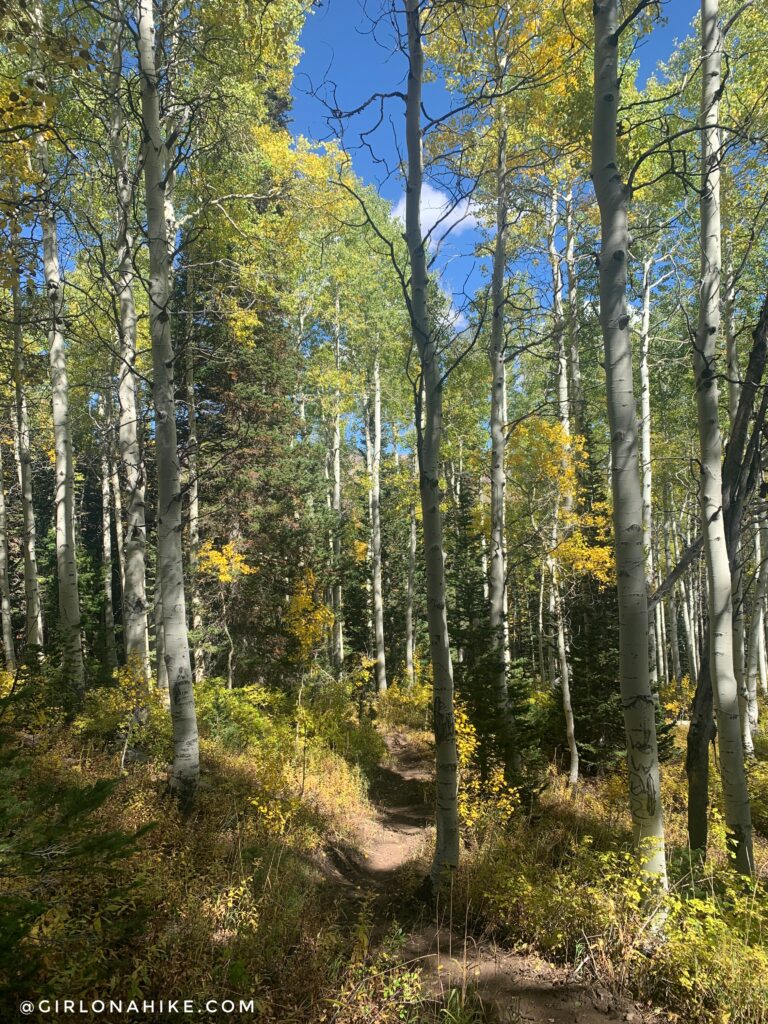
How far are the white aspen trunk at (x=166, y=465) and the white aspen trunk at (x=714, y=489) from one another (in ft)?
14.8

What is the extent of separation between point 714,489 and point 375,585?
34.1 ft

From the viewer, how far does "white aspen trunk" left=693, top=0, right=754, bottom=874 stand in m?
3.95

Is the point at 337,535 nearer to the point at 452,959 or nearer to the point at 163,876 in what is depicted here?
the point at 163,876

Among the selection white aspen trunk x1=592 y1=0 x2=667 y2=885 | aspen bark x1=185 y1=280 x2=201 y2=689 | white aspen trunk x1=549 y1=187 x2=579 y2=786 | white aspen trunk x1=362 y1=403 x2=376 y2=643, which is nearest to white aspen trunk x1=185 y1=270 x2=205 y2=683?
aspen bark x1=185 y1=280 x2=201 y2=689

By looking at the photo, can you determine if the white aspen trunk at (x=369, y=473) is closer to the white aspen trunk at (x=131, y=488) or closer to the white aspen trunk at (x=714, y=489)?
the white aspen trunk at (x=131, y=488)

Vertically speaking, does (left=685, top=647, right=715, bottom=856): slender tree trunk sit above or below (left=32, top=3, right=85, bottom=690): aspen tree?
below

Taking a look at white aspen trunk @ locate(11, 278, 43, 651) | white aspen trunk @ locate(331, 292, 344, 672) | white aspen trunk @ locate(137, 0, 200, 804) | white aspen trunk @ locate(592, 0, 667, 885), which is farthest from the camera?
white aspen trunk @ locate(331, 292, 344, 672)

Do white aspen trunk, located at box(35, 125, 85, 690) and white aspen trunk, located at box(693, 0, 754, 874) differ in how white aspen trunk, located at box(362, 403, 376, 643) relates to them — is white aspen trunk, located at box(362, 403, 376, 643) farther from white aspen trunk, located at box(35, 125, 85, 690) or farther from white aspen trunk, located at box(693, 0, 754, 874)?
white aspen trunk, located at box(693, 0, 754, 874)

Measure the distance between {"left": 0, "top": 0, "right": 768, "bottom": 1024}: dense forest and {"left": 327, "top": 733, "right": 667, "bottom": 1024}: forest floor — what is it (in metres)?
0.03

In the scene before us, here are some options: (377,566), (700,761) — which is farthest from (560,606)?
(377,566)

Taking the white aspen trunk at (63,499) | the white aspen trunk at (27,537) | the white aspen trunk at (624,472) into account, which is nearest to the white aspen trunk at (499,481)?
the white aspen trunk at (624,472)

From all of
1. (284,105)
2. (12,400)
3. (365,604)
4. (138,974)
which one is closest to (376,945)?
(138,974)

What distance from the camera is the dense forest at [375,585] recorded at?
2.83 meters

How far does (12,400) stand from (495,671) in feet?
35.0
